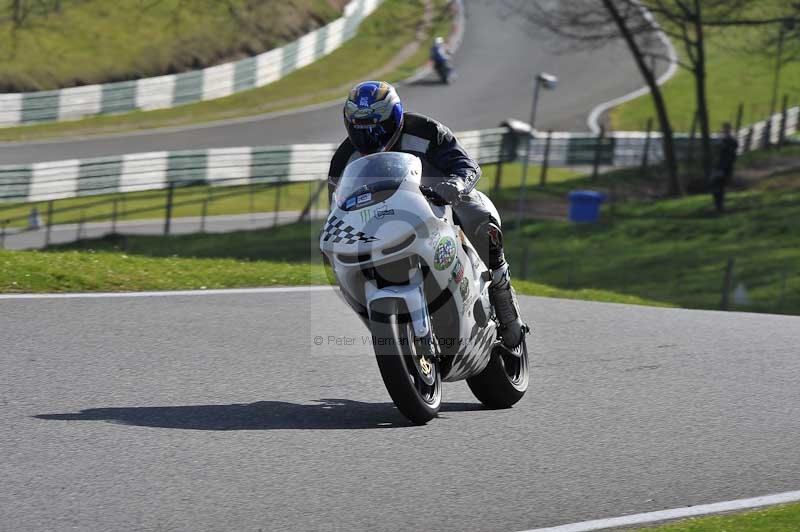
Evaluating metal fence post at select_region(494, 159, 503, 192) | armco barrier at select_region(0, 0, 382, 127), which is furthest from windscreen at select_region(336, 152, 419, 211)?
armco barrier at select_region(0, 0, 382, 127)

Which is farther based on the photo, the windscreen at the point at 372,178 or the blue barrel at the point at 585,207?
the blue barrel at the point at 585,207

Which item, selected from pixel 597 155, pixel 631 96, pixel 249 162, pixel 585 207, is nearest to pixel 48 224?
pixel 249 162

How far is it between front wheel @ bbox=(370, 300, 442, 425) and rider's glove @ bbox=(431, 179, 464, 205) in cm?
65

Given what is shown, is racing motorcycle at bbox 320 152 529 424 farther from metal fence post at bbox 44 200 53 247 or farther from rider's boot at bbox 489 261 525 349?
metal fence post at bbox 44 200 53 247

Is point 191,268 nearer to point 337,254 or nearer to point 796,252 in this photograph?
point 337,254

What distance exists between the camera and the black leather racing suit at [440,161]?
714 cm

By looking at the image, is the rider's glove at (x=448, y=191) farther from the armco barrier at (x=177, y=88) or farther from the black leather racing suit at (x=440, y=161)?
the armco barrier at (x=177, y=88)

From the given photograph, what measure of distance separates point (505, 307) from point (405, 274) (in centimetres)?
120

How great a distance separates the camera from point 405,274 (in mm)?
6645

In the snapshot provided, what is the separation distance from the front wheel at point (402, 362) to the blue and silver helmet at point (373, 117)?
3.07ft

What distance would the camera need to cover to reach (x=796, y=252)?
24.0 m

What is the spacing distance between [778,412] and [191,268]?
6362mm

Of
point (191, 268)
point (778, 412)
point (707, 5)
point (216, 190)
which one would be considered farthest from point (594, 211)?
point (778, 412)

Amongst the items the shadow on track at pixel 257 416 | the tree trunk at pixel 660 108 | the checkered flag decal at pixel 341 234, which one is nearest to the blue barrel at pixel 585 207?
the tree trunk at pixel 660 108
